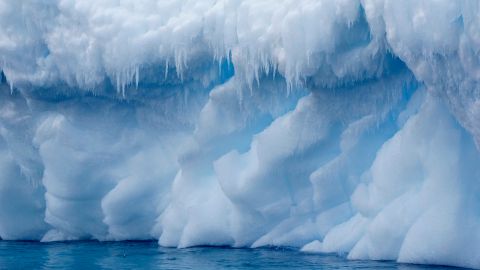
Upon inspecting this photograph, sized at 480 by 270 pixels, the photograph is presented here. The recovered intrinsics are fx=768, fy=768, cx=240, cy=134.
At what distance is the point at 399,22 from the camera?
A: 325 inches

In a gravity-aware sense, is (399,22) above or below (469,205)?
above

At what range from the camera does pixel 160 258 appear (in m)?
10.7

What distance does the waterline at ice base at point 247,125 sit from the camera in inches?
347

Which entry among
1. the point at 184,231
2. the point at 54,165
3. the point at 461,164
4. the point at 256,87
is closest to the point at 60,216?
the point at 54,165

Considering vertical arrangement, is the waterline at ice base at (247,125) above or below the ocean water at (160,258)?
above

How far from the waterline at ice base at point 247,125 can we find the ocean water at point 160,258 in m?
0.35

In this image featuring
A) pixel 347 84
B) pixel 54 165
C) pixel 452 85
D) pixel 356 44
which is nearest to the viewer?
pixel 452 85

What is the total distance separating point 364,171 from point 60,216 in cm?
544

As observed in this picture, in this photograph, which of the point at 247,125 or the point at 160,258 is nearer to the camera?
the point at 160,258

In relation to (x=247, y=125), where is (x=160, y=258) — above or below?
below

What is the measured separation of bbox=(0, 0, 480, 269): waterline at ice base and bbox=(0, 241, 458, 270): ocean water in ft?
1.15

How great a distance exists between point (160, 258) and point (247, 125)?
247 centimetres

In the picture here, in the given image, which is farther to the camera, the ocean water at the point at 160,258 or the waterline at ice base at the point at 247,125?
the ocean water at the point at 160,258

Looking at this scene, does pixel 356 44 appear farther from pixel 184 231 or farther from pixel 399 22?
pixel 184 231
